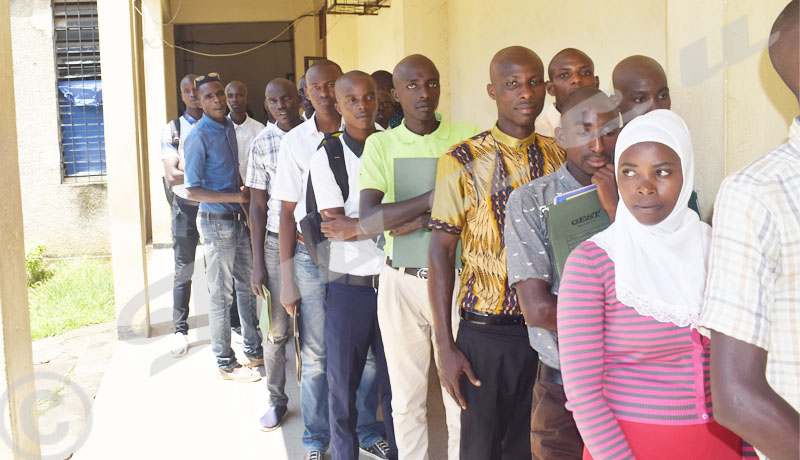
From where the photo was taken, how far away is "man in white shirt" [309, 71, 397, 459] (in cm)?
315

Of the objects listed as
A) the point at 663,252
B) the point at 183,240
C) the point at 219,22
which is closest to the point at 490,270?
the point at 663,252

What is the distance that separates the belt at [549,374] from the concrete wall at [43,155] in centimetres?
966

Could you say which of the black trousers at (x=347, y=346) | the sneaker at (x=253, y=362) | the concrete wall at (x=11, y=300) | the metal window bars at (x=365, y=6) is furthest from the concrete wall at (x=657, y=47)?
the sneaker at (x=253, y=362)

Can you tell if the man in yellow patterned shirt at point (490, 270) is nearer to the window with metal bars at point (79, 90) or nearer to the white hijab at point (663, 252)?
the white hijab at point (663, 252)

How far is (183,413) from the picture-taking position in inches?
180

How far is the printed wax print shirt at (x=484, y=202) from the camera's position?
7.57 feet

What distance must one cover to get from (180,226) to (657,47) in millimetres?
3856

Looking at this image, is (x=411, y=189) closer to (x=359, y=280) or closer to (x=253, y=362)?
(x=359, y=280)

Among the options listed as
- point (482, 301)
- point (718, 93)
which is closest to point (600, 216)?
point (482, 301)

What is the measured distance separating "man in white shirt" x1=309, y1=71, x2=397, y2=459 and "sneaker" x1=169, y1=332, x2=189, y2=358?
9.27ft

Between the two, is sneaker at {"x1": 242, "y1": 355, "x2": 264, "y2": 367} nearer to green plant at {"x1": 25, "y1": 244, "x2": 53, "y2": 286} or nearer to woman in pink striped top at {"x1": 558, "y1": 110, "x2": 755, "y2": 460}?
woman in pink striped top at {"x1": 558, "y1": 110, "x2": 755, "y2": 460}

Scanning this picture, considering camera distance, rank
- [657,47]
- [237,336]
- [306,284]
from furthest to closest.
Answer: [237,336]
[306,284]
[657,47]

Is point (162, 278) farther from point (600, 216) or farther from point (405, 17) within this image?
point (600, 216)

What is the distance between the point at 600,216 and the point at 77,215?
9972mm
